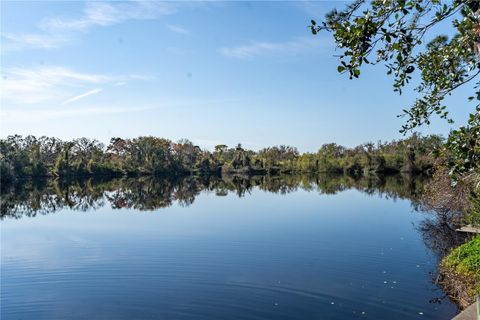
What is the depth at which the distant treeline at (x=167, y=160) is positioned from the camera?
235 ft

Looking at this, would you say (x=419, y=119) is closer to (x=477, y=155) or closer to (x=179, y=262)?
(x=477, y=155)

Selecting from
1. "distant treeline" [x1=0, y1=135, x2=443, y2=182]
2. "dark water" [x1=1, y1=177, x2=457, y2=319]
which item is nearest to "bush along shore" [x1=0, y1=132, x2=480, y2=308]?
"distant treeline" [x1=0, y1=135, x2=443, y2=182]

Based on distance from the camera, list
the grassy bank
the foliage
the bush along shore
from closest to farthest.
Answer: the grassy bank < the foliage < the bush along shore

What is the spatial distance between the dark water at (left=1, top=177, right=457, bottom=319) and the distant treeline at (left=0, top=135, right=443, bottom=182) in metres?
45.8

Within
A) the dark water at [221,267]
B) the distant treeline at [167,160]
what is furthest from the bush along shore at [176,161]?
the dark water at [221,267]

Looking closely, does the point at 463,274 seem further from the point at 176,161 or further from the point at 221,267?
the point at 176,161

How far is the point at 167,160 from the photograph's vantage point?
89500 mm

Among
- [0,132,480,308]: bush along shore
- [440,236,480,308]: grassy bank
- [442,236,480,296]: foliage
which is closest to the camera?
[440,236,480,308]: grassy bank

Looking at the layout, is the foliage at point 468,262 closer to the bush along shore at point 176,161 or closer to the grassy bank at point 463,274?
the grassy bank at point 463,274

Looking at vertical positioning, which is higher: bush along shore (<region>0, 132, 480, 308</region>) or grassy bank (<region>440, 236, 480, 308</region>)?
bush along shore (<region>0, 132, 480, 308</region>)

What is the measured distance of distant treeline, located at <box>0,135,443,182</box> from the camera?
2822 inches

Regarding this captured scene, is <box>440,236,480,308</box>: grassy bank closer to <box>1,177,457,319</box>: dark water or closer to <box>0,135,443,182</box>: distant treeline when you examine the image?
<box>1,177,457,319</box>: dark water

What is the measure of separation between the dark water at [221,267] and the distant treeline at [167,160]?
45.8m

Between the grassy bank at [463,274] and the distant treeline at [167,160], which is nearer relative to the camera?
the grassy bank at [463,274]
